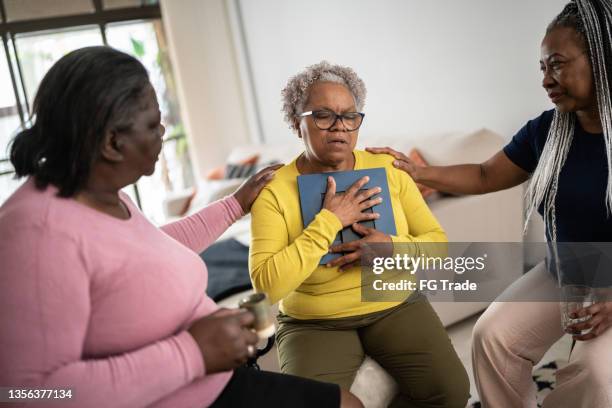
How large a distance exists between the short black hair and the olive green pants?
79 cm

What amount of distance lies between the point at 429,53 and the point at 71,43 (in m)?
3.36

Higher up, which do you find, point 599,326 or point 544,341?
point 599,326

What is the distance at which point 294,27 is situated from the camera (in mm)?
4348

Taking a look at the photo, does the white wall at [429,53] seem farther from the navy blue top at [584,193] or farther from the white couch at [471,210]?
the navy blue top at [584,193]

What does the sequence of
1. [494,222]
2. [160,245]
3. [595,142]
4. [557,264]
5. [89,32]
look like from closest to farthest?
[160,245]
[595,142]
[557,264]
[494,222]
[89,32]

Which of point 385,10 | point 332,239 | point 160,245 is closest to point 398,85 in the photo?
point 385,10

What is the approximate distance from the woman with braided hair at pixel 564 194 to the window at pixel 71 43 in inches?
147

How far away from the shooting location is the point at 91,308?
0.95m

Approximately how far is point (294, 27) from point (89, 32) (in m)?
1.99

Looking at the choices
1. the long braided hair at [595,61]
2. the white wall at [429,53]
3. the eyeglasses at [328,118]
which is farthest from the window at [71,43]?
the long braided hair at [595,61]

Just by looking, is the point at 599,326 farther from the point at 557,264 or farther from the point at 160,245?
the point at 160,245

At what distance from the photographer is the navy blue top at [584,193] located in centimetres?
152

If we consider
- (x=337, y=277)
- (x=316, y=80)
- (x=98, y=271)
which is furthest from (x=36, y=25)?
(x=98, y=271)

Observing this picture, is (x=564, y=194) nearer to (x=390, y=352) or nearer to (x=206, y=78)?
(x=390, y=352)
